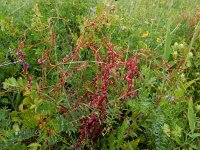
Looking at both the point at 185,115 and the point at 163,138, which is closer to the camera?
the point at 163,138

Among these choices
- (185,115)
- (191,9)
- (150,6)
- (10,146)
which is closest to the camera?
(10,146)

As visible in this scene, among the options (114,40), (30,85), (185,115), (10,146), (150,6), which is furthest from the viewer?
(150,6)

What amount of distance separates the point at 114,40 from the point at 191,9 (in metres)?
1.52

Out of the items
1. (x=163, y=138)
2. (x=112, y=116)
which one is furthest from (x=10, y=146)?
(x=163, y=138)

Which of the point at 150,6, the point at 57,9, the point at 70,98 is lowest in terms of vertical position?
the point at 150,6

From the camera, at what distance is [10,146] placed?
5.28 ft

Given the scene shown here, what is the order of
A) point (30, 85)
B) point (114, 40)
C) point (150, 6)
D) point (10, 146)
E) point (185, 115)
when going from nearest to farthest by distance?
point (10, 146) → point (30, 85) → point (185, 115) → point (114, 40) → point (150, 6)

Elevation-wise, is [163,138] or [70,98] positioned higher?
[70,98]

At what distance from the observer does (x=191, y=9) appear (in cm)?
376

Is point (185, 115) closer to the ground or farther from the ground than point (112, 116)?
closer to the ground

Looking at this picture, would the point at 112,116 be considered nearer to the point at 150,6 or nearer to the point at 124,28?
the point at 124,28

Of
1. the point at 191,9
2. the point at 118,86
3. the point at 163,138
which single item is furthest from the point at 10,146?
the point at 191,9

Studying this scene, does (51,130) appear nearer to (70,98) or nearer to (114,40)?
(70,98)

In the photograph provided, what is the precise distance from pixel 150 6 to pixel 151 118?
2650mm
